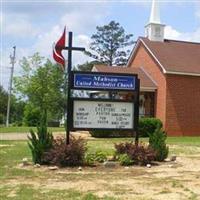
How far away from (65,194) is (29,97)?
174ft

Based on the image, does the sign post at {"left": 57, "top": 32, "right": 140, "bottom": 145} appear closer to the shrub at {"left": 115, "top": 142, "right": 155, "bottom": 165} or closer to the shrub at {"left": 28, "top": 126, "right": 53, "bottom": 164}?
the shrub at {"left": 115, "top": 142, "right": 155, "bottom": 165}

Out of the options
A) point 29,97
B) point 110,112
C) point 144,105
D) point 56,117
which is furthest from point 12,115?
point 110,112

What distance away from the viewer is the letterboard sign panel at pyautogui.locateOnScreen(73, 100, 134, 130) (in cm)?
1540

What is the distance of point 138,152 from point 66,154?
87.4 inches

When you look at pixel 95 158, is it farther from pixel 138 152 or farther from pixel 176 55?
pixel 176 55

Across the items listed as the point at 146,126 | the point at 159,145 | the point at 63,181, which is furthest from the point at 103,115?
the point at 146,126

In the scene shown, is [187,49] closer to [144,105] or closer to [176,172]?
[144,105]

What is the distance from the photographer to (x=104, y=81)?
15453mm

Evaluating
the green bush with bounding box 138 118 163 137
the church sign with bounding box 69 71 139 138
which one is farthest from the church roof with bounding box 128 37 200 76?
the church sign with bounding box 69 71 139 138

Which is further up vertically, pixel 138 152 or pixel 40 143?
pixel 40 143

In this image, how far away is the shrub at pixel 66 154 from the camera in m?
14.1

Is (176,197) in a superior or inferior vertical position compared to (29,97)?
inferior

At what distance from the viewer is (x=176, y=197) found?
30.9ft

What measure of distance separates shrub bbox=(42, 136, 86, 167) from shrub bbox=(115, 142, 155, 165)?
1.37m
